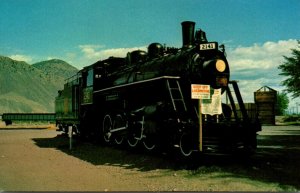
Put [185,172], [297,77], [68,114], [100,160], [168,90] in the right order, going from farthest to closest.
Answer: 1. [297,77]
2. [68,114]
3. [100,160]
4. [168,90]
5. [185,172]

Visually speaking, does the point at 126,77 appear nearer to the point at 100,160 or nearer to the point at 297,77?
the point at 100,160

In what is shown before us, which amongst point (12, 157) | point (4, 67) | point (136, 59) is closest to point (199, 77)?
point (136, 59)

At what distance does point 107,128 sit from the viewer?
16.1 m

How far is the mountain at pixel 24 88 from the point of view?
419ft

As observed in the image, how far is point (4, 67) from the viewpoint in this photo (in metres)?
154

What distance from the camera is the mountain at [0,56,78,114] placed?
12762 cm

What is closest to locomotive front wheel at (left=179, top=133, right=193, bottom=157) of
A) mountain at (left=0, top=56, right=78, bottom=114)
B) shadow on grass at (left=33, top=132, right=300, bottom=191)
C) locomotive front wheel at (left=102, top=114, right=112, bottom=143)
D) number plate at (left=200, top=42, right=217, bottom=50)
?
shadow on grass at (left=33, top=132, right=300, bottom=191)

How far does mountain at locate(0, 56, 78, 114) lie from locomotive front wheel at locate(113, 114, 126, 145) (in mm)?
110261

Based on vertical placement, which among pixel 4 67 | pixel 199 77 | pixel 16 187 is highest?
pixel 4 67

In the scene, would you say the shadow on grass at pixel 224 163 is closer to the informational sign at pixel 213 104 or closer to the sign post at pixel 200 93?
the sign post at pixel 200 93

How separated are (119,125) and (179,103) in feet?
12.1

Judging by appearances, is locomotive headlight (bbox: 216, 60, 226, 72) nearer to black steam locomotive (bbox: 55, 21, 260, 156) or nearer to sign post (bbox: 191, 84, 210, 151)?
black steam locomotive (bbox: 55, 21, 260, 156)

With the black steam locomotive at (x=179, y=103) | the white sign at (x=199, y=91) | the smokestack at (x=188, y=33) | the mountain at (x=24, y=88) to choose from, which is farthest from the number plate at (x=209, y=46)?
the mountain at (x=24, y=88)

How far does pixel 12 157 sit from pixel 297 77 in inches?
867
